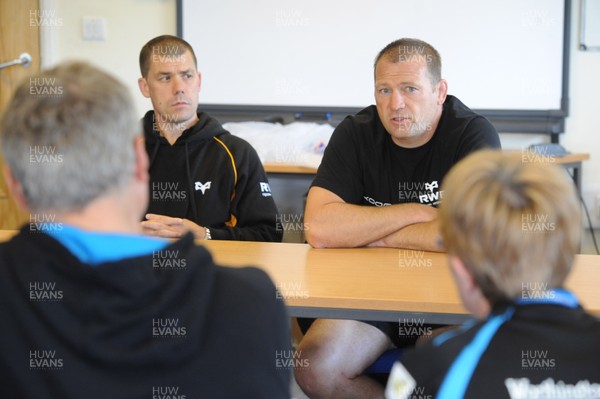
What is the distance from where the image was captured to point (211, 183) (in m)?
2.78

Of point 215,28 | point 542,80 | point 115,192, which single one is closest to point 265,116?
point 215,28

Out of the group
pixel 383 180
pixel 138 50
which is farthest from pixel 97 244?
pixel 138 50

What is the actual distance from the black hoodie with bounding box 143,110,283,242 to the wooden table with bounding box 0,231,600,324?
47 centimetres

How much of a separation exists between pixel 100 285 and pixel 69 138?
19 centimetres

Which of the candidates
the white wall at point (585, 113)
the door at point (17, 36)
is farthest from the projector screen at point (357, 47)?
the door at point (17, 36)

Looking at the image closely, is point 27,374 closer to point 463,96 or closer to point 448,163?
point 448,163

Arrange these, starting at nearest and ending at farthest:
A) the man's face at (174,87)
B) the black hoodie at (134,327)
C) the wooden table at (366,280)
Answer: the black hoodie at (134,327) < the wooden table at (366,280) < the man's face at (174,87)

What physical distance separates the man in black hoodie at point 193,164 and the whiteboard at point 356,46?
1.87 m

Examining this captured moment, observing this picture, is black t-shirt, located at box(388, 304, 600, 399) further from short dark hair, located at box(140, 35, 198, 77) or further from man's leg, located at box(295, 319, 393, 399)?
short dark hair, located at box(140, 35, 198, 77)

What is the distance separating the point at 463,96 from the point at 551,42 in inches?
23.7

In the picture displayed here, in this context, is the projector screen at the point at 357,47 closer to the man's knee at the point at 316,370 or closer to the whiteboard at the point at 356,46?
the whiteboard at the point at 356,46

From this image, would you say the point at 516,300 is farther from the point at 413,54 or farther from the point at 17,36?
the point at 17,36

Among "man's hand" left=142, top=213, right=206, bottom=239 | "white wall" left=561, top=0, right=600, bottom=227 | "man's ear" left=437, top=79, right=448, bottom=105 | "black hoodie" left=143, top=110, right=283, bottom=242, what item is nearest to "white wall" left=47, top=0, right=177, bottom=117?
"black hoodie" left=143, top=110, right=283, bottom=242

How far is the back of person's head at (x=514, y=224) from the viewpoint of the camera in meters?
0.99
